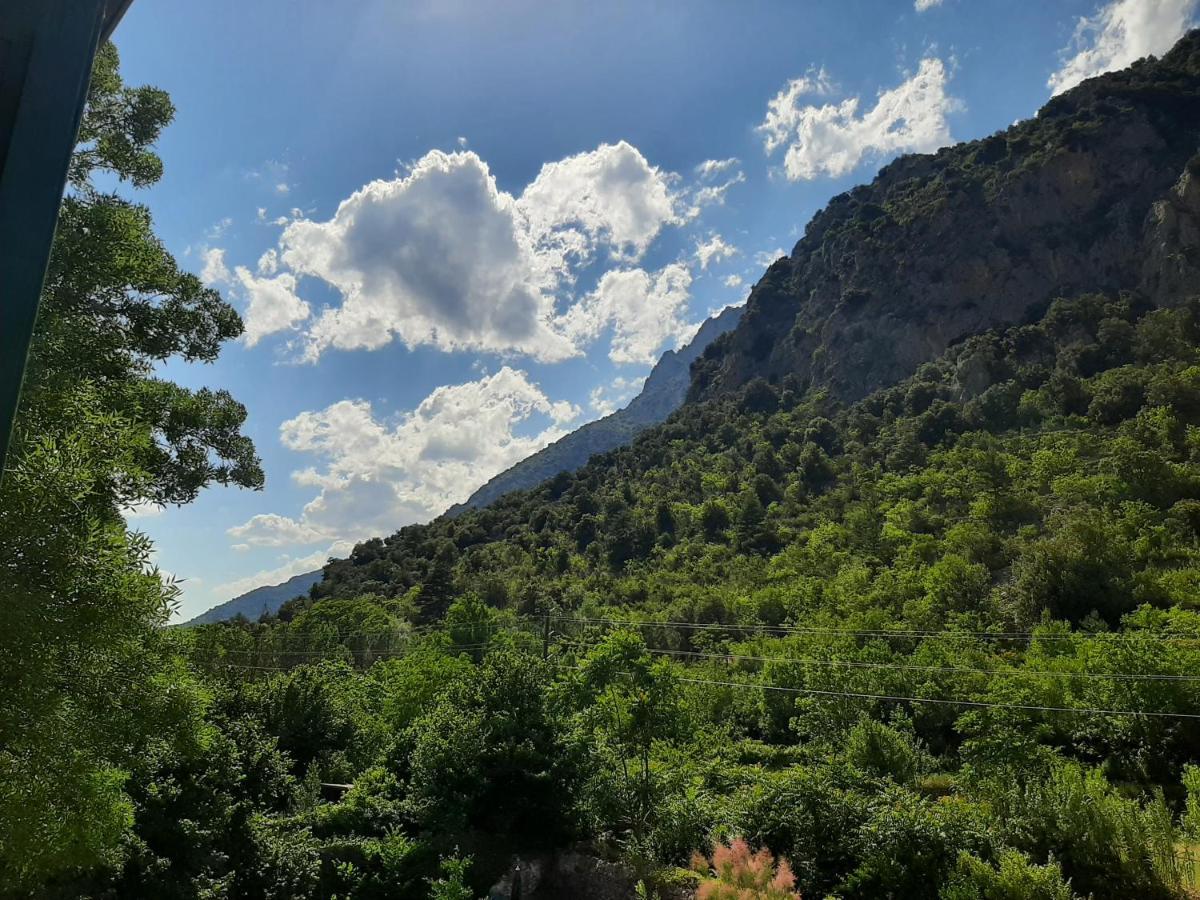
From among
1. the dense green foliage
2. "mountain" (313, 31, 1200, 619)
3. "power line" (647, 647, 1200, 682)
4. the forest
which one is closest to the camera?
the forest

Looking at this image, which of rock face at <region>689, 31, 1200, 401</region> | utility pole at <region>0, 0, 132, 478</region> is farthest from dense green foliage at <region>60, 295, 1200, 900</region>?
rock face at <region>689, 31, 1200, 401</region>

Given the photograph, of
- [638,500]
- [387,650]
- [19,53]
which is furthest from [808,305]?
[19,53]

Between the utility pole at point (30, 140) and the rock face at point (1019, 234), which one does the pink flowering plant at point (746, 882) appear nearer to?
the utility pole at point (30, 140)

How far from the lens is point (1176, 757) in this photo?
1658 cm

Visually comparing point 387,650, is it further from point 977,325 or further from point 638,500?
point 977,325

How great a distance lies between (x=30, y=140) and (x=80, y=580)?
5050mm

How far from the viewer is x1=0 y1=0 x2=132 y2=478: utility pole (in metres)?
0.96

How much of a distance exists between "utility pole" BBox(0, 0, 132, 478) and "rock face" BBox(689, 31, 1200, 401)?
78.2 m

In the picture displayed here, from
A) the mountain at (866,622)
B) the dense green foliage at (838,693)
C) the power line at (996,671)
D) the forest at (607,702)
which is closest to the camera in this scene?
the forest at (607,702)

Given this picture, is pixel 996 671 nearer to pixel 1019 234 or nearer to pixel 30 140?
pixel 30 140

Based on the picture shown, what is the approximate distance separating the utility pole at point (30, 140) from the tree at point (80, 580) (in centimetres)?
463

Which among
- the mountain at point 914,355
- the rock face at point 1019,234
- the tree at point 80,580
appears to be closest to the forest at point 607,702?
the tree at point 80,580

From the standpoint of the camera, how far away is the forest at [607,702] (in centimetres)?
539

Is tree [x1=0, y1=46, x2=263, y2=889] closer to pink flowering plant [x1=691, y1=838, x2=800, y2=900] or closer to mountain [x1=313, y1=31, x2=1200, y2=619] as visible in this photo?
pink flowering plant [x1=691, y1=838, x2=800, y2=900]
